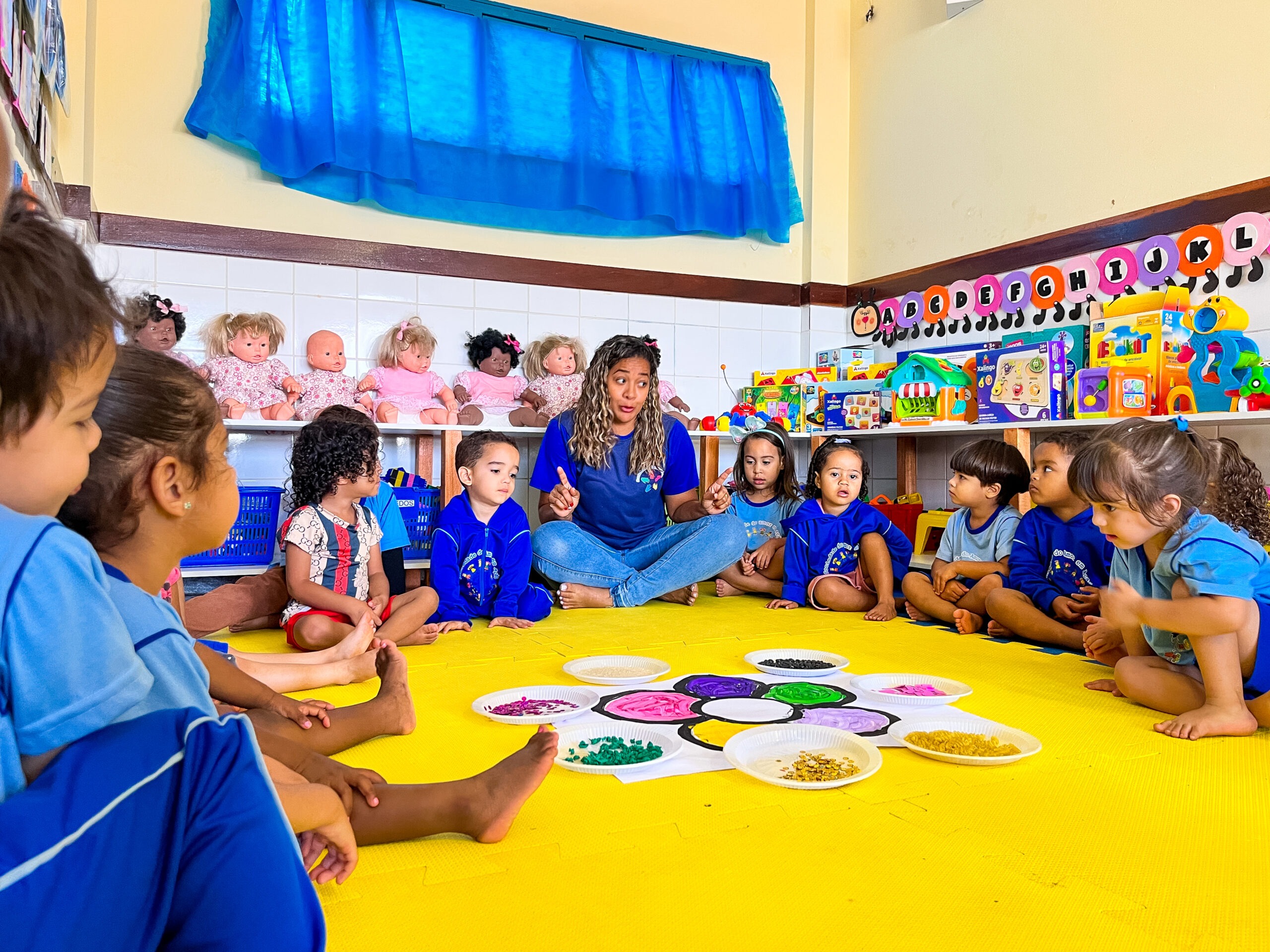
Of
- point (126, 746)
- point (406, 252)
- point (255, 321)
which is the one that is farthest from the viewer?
point (406, 252)

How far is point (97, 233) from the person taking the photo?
3229 mm

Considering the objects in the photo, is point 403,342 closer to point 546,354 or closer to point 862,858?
point 546,354

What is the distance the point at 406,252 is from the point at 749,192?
1.68 metres

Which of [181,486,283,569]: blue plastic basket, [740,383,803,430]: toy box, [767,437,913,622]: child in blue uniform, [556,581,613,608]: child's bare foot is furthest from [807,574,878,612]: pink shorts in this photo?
[181,486,283,569]: blue plastic basket

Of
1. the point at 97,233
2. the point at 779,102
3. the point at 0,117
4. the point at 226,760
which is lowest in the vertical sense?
the point at 226,760

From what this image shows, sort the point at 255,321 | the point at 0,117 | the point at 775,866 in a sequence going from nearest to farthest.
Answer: the point at 775,866 → the point at 0,117 → the point at 255,321

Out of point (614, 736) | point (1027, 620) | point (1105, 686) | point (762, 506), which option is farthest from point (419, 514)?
point (1105, 686)

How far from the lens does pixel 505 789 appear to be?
1154 mm

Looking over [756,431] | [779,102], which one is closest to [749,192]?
[779,102]

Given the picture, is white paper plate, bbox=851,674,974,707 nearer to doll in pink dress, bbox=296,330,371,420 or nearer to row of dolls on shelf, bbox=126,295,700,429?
row of dolls on shelf, bbox=126,295,700,429

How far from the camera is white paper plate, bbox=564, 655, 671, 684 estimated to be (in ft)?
6.32

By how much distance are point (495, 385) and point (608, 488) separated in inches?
32.3

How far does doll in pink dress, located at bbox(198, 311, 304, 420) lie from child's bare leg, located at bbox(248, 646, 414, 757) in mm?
1952

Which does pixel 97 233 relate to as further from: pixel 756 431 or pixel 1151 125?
pixel 1151 125
